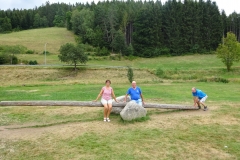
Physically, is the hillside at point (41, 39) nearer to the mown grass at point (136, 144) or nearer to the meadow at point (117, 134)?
the meadow at point (117, 134)

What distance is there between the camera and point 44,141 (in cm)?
987

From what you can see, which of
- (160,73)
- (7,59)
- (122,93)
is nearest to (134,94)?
(122,93)

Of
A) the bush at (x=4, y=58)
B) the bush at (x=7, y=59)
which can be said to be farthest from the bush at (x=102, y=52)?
the bush at (x=4, y=58)

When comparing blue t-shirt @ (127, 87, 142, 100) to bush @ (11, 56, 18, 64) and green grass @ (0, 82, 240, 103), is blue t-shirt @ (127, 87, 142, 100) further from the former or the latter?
bush @ (11, 56, 18, 64)

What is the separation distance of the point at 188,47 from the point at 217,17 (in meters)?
17.6

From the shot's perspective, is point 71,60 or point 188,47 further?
point 188,47

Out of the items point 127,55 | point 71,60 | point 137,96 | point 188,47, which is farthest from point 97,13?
point 137,96

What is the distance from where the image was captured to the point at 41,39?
93.2 m

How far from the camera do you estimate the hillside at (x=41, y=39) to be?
270 feet

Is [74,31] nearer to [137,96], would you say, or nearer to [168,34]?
[168,34]

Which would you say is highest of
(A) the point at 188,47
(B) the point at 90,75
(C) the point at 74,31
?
(C) the point at 74,31

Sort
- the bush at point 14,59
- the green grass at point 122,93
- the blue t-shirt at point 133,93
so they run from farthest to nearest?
the bush at point 14,59
the green grass at point 122,93
the blue t-shirt at point 133,93

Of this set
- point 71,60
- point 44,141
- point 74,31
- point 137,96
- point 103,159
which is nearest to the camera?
point 103,159

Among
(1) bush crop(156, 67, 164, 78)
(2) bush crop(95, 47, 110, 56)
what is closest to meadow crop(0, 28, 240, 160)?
(1) bush crop(156, 67, 164, 78)
